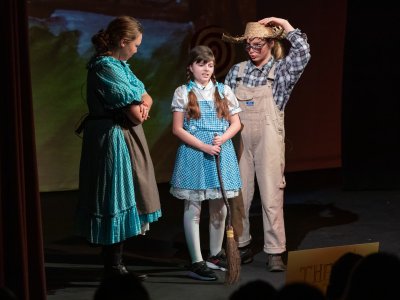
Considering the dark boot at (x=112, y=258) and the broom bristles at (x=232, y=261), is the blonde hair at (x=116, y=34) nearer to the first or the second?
the dark boot at (x=112, y=258)

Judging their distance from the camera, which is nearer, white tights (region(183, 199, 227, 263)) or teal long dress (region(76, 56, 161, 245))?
teal long dress (region(76, 56, 161, 245))

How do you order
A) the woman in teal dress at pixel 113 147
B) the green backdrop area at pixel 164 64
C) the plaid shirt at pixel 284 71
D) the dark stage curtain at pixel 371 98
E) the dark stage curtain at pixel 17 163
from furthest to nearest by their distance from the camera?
1. the green backdrop area at pixel 164 64
2. the dark stage curtain at pixel 371 98
3. the plaid shirt at pixel 284 71
4. the woman in teal dress at pixel 113 147
5. the dark stage curtain at pixel 17 163

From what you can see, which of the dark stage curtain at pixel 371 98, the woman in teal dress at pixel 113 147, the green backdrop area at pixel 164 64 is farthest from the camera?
the green backdrop area at pixel 164 64

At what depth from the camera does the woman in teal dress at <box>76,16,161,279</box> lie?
4055mm

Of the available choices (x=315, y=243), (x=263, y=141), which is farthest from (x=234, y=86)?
(x=315, y=243)

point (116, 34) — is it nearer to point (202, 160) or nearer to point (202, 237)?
point (202, 160)

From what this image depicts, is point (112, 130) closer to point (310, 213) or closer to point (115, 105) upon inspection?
point (115, 105)

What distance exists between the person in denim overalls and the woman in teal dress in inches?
27.4

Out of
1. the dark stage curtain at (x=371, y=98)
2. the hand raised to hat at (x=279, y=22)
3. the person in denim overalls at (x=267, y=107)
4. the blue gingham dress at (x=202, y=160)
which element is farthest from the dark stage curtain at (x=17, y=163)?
the dark stage curtain at (x=371, y=98)

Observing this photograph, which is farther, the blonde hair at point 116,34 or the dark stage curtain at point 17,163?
the blonde hair at point 116,34

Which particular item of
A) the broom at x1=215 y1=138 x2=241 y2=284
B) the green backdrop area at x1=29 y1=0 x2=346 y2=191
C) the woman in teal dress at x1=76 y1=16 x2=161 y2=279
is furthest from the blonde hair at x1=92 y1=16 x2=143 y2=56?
the green backdrop area at x1=29 y1=0 x2=346 y2=191

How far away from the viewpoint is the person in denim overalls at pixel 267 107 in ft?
14.8

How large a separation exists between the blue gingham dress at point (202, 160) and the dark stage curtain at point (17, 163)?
1.11m

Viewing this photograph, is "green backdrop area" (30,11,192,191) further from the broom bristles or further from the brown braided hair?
the broom bristles
